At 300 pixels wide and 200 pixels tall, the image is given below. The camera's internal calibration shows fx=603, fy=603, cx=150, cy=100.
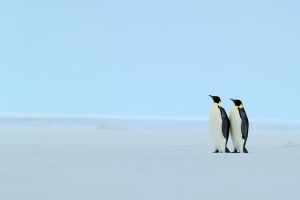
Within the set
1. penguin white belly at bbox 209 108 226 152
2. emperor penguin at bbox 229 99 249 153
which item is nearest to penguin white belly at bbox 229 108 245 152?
emperor penguin at bbox 229 99 249 153

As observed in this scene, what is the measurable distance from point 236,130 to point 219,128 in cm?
19

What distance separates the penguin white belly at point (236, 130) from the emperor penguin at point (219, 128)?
8 cm

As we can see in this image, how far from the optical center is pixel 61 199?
3.96 metres

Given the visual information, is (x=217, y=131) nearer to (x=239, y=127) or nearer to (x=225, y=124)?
(x=225, y=124)

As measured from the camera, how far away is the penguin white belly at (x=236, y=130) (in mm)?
6887

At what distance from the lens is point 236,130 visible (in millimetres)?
6902

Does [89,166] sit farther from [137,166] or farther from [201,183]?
[201,183]

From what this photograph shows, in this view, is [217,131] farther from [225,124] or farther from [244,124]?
[244,124]

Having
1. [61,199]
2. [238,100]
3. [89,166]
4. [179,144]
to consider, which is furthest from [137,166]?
[179,144]

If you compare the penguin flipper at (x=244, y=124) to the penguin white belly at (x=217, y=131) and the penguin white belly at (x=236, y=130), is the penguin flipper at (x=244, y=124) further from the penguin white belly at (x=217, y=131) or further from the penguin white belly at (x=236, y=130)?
the penguin white belly at (x=217, y=131)

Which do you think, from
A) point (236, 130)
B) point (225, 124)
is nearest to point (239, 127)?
point (236, 130)

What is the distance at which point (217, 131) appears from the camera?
22.7ft

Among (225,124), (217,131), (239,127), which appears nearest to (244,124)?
(239,127)

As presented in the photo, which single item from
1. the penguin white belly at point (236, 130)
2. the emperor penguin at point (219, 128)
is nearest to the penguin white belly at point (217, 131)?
the emperor penguin at point (219, 128)
